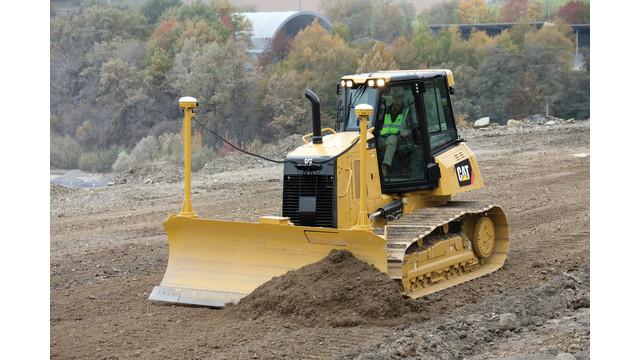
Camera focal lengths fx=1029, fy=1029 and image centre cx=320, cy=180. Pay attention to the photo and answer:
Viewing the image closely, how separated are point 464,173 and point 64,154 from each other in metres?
25.0

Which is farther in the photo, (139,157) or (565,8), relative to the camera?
(565,8)

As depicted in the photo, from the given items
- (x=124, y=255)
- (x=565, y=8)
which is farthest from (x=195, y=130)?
(x=124, y=255)

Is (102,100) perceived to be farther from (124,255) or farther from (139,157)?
(124,255)

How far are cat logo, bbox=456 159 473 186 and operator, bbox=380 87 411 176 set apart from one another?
34.6 inches

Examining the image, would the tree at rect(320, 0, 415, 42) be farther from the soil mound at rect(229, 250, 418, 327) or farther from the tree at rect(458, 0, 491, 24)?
the soil mound at rect(229, 250, 418, 327)

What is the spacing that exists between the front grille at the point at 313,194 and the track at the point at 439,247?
645mm

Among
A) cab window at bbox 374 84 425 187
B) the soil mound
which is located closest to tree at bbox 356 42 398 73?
cab window at bbox 374 84 425 187

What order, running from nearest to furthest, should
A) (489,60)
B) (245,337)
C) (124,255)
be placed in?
(245,337), (124,255), (489,60)

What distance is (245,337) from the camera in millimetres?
9070

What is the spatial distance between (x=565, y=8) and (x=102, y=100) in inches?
692

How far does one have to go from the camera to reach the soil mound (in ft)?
31.2

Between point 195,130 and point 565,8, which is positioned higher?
point 565,8

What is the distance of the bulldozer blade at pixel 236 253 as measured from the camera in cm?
1000

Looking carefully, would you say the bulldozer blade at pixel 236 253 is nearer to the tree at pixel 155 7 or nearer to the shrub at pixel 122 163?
the shrub at pixel 122 163
